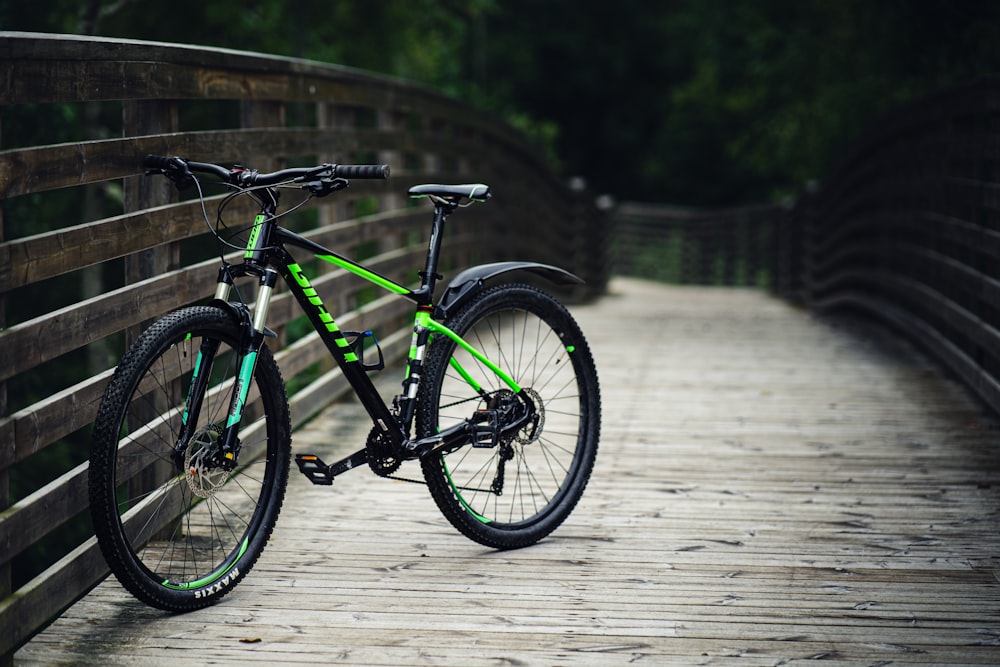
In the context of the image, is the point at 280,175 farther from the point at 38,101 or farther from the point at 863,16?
the point at 863,16

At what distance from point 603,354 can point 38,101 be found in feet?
17.1

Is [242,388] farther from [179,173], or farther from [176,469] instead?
[179,173]

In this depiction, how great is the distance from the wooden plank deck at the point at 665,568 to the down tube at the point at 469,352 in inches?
19.4

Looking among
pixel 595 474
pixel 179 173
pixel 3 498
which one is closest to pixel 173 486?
pixel 3 498

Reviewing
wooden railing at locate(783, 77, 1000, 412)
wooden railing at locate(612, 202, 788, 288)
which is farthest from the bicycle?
wooden railing at locate(612, 202, 788, 288)

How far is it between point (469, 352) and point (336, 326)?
0.43m

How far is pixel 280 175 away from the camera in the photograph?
10.6 feet

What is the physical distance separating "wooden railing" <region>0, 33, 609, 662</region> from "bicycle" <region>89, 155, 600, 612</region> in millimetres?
183

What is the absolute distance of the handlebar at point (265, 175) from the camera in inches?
127

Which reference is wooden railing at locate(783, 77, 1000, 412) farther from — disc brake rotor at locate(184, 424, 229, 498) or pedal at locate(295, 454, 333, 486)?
disc brake rotor at locate(184, 424, 229, 498)

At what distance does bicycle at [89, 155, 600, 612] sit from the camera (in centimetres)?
312

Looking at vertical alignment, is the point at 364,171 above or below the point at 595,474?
above

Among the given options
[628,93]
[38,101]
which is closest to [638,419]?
[38,101]

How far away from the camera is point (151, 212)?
370 centimetres
